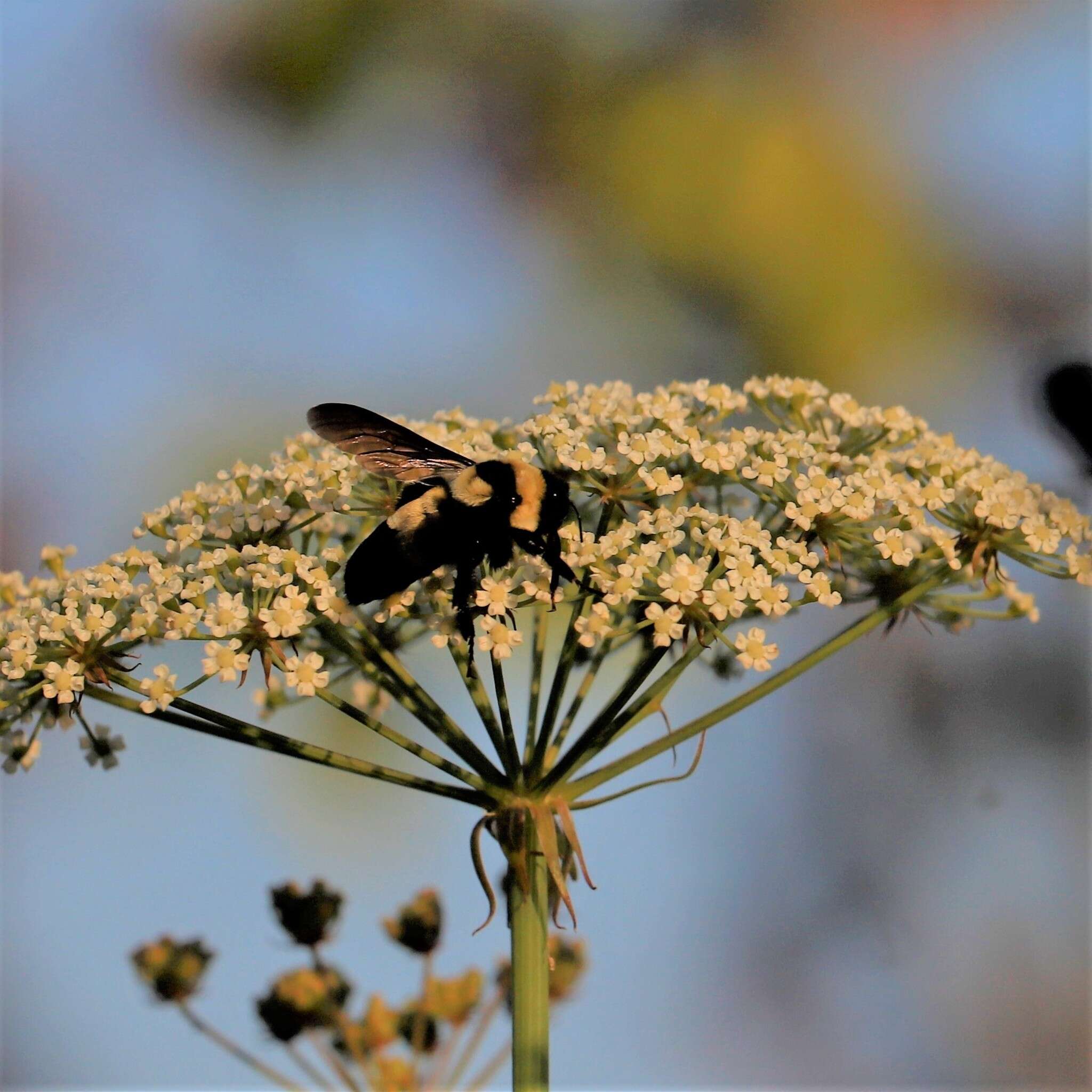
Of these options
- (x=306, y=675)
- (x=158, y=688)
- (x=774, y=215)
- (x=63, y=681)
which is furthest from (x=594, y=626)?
(x=774, y=215)

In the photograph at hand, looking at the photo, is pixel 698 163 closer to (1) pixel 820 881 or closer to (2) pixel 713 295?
(2) pixel 713 295

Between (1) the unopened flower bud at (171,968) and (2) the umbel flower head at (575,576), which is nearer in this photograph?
(2) the umbel flower head at (575,576)

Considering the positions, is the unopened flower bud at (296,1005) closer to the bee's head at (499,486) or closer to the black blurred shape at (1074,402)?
the bee's head at (499,486)

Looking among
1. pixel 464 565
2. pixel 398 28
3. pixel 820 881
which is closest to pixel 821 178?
pixel 398 28

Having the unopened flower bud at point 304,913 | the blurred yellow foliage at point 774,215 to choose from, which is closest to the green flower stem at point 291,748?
the unopened flower bud at point 304,913

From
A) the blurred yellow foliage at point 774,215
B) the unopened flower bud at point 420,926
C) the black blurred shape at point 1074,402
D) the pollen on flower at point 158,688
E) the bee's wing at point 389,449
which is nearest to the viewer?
the pollen on flower at point 158,688

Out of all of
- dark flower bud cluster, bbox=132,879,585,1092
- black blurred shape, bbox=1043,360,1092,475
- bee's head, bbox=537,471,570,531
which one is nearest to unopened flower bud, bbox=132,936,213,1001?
dark flower bud cluster, bbox=132,879,585,1092
